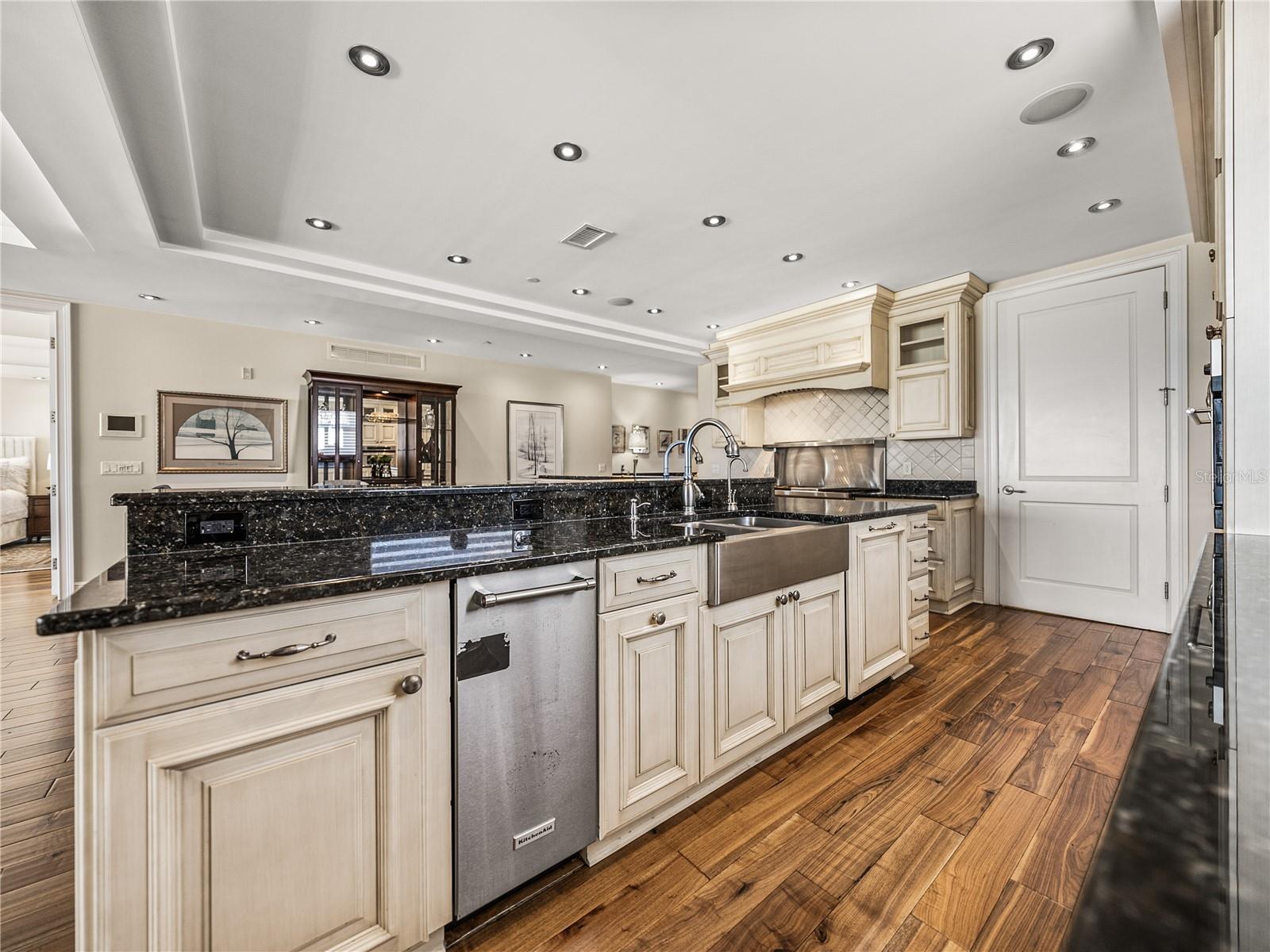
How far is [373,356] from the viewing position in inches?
235

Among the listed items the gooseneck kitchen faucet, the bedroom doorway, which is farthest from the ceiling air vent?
the bedroom doorway

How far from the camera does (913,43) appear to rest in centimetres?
A: 180

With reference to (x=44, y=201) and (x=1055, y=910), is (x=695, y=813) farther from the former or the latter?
(x=44, y=201)

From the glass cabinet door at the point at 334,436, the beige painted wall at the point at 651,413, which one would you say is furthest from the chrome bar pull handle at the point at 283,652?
→ the beige painted wall at the point at 651,413

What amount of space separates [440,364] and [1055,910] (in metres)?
6.61

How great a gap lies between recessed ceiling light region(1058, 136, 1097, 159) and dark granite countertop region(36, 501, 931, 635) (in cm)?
240

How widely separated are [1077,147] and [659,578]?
2.66m

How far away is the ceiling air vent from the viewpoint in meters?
3.18

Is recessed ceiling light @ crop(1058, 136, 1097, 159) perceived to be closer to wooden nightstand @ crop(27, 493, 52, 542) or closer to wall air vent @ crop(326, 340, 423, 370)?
wall air vent @ crop(326, 340, 423, 370)

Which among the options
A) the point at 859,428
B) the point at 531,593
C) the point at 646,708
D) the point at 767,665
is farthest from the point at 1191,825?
the point at 859,428

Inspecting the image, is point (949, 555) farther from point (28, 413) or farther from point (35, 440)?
point (28, 413)

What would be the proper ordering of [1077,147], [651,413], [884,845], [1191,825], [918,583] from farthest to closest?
[651,413] < [918,583] < [1077,147] < [884,845] < [1191,825]

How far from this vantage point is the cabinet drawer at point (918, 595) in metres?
2.71

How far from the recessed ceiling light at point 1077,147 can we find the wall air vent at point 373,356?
19.3ft
